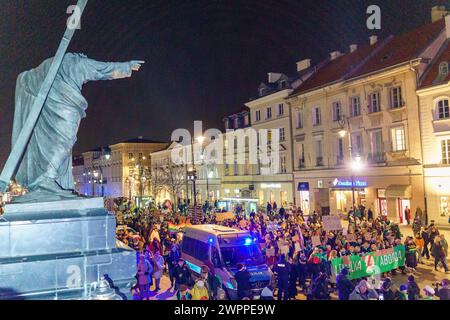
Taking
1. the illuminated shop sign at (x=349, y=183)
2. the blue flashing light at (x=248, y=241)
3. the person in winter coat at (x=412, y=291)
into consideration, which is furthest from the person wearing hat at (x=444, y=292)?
the illuminated shop sign at (x=349, y=183)

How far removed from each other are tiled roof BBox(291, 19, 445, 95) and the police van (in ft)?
71.2

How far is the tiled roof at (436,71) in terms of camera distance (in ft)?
89.7

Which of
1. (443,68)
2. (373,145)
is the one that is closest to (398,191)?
(373,145)

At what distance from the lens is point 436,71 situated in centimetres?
2819

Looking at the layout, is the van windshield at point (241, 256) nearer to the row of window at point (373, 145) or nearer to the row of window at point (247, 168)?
the row of window at point (373, 145)

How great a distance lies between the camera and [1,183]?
25.5 ft

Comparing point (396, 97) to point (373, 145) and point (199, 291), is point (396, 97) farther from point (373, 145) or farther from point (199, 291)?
point (199, 291)

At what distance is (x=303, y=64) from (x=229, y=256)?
3700cm

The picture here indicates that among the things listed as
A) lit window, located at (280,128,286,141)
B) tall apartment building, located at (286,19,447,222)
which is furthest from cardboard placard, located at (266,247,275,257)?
lit window, located at (280,128,286,141)

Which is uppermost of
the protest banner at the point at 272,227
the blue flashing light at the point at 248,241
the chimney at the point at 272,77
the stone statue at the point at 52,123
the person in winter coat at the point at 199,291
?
the chimney at the point at 272,77

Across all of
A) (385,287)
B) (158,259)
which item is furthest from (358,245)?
(158,259)

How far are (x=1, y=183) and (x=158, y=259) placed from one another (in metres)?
7.34

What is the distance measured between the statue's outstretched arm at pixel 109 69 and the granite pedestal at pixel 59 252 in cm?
249
